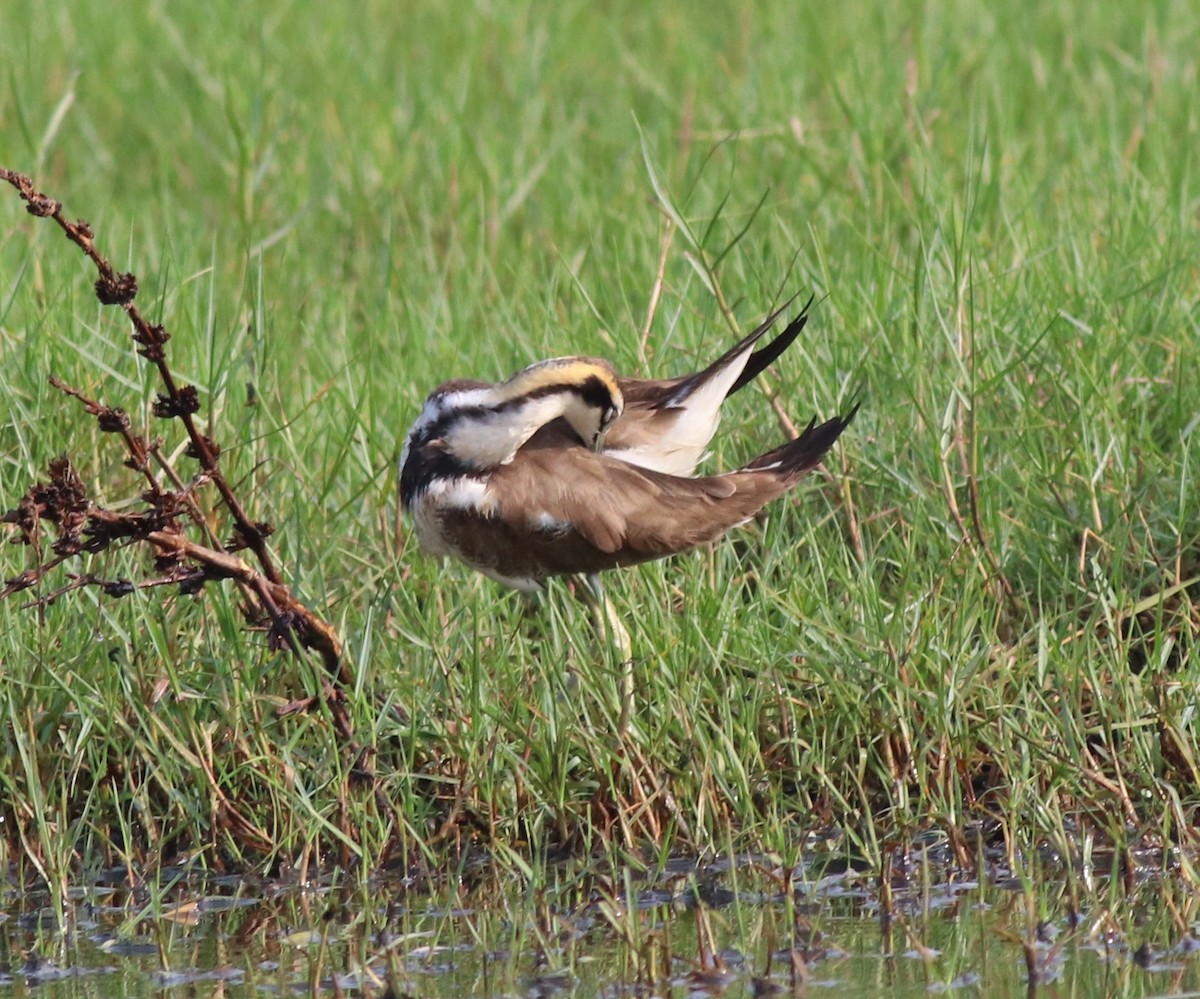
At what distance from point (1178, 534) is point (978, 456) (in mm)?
603

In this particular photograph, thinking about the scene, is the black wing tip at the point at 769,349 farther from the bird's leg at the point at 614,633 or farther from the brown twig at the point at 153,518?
the brown twig at the point at 153,518

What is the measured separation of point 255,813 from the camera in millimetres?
4387

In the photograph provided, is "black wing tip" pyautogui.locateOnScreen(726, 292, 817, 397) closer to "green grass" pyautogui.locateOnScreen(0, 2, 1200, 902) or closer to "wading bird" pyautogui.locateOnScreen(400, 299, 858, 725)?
"wading bird" pyautogui.locateOnScreen(400, 299, 858, 725)

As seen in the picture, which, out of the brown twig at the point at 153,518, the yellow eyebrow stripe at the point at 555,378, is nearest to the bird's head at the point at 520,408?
the yellow eyebrow stripe at the point at 555,378

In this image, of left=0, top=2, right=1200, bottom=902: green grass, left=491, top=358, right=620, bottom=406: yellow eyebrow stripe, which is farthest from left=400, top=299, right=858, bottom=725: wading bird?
left=0, top=2, right=1200, bottom=902: green grass

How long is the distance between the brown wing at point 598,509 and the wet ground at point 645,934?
0.76 meters

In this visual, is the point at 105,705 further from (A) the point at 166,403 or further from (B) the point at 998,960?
(B) the point at 998,960

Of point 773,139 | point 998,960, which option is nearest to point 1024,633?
point 998,960

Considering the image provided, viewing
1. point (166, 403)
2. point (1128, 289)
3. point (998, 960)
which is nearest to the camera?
point (998, 960)

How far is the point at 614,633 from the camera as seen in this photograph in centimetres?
448

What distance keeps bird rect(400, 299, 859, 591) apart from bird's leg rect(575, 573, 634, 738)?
0.04 m

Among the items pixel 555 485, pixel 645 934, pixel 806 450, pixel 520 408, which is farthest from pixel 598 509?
pixel 645 934

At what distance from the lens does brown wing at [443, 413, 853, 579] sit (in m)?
4.41

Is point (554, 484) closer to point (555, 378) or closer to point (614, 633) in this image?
point (555, 378)
